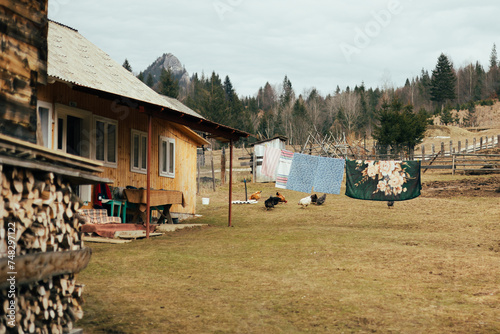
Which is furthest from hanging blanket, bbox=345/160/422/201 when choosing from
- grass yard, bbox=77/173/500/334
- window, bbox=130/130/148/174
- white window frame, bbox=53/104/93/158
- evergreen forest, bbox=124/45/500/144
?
evergreen forest, bbox=124/45/500/144

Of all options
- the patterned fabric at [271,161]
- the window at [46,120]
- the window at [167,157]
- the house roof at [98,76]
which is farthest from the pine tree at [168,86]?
the window at [46,120]

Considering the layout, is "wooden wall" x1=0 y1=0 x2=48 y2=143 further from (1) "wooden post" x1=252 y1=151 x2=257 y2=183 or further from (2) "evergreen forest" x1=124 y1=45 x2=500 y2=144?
(2) "evergreen forest" x1=124 y1=45 x2=500 y2=144

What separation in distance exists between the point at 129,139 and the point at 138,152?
0.61 m

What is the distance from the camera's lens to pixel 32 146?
3.91 meters

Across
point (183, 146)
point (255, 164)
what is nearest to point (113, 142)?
point (183, 146)

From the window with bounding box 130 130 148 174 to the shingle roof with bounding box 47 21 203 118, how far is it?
1114mm

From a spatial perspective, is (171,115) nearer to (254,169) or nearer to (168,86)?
(254,169)

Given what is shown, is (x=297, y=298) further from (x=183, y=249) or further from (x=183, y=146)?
(x=183, y=146)

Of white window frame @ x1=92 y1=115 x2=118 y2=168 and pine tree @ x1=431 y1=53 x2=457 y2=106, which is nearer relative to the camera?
white window frame @ x1=92 y1=115 x2=118 y2=168

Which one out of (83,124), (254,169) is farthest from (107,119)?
(254,169)

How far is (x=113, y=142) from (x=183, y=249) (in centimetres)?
455

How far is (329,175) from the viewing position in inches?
655

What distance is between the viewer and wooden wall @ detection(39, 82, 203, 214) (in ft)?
38.6

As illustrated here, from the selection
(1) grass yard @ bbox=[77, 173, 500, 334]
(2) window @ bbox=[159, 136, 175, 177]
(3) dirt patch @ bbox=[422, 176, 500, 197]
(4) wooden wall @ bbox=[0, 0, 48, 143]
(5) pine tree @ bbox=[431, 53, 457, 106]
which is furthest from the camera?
(5) pine tree @ bbox=[431, 53, 457, 106]
